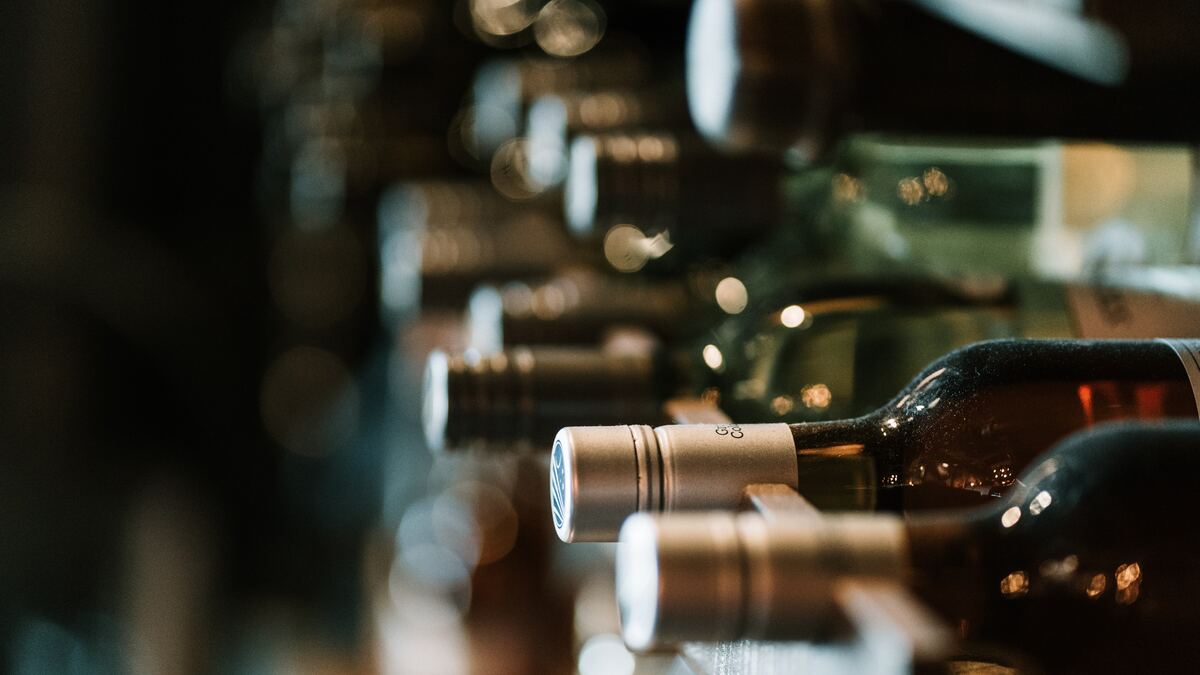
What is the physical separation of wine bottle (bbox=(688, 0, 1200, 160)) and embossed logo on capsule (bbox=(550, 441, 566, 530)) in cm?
18

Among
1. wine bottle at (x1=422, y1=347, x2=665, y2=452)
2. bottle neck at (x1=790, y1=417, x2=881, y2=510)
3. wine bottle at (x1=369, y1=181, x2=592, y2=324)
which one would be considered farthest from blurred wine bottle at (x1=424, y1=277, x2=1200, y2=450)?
wine bottle at (x1=369, y1=181, x2=592, y2=324)

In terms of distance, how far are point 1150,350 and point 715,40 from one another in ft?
0.65

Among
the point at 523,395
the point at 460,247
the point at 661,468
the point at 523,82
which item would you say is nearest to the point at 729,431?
the point at 661,468

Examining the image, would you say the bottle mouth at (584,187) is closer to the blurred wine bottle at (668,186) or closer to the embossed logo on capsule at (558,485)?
the blurred wine bottle at (668,186)

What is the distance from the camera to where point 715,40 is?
1.44ft

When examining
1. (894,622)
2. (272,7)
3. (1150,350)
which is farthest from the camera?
(272,7)

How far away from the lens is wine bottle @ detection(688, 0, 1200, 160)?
1.34 ft

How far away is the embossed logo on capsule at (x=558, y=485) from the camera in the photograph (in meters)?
0.30

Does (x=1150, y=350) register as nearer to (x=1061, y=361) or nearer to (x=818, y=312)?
(x=1061, y=361)

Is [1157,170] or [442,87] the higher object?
[442,87]

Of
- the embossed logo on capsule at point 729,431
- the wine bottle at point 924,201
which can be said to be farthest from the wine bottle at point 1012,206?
the embossed logo on capsule at point 729,431

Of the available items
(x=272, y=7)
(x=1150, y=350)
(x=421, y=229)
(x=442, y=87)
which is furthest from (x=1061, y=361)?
(x=272, y=7)

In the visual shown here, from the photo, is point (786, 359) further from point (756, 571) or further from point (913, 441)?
point (756, 571)

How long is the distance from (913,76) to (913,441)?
186 mm
